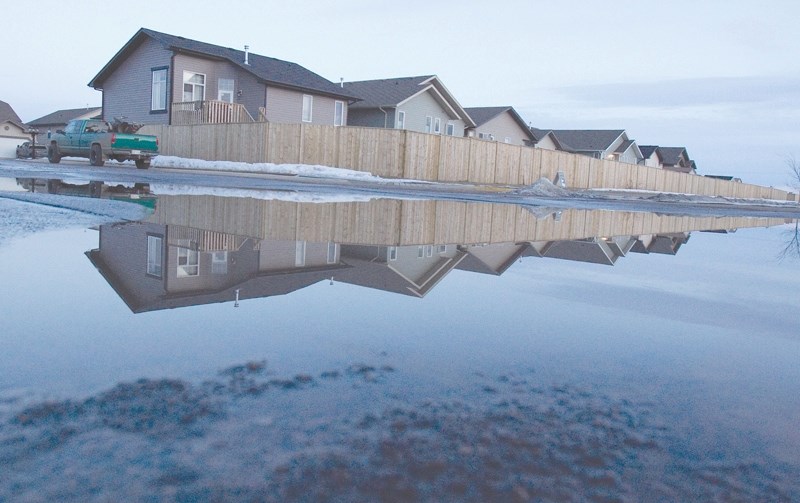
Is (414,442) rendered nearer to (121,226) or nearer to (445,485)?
(445,485)

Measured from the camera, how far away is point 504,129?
195ft

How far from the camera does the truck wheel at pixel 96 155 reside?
94.6 feet

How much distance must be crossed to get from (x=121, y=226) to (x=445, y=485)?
6.65 meters

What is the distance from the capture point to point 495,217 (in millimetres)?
13211

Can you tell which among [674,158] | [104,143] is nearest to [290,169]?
[104,143]

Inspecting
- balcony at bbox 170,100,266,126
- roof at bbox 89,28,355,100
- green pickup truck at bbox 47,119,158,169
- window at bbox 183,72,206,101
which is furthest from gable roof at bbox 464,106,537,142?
green pickup truck at bbox 47,119,158,169

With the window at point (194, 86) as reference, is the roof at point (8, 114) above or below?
above

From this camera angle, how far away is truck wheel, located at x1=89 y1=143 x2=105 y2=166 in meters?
28.8

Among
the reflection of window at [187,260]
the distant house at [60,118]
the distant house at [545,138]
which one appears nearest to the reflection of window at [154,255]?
the reflection of window at [187,260]

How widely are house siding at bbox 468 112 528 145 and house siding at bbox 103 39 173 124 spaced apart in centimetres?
2655

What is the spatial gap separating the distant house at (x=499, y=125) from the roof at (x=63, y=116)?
45.5 m

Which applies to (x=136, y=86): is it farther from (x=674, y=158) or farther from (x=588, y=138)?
→ (x=674, y=158)

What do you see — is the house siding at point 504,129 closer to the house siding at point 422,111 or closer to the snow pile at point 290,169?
the house siding at point 422,111

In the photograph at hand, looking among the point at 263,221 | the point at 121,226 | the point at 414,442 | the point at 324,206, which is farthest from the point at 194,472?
the point at 324,206
